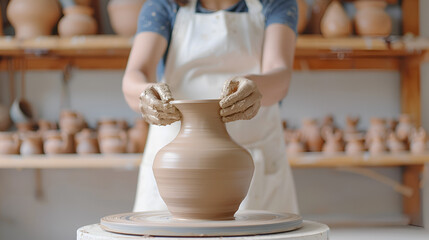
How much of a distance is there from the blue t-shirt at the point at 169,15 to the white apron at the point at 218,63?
29 millimetres

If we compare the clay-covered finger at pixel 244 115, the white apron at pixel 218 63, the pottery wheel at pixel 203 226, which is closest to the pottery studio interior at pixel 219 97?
the white apron at pixel 218 63

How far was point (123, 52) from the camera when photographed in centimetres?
305

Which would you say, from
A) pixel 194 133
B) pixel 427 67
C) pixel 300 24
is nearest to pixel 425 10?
pixel 427 67

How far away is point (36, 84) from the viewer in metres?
3.41

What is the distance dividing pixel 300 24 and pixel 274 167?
1372 mm

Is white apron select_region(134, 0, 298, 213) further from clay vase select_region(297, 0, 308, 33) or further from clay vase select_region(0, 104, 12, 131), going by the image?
clay vase select_region(0, 104, 12, 131)

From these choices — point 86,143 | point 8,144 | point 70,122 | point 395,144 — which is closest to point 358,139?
point 395,144

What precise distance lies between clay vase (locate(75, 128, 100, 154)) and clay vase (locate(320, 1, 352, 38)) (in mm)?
1347

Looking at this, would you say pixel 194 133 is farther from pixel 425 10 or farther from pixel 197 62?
pixel 425 10

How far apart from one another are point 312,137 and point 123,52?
1122 millimetres

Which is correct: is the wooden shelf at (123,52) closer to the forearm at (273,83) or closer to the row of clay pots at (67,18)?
the row of clay pots at (67,18)

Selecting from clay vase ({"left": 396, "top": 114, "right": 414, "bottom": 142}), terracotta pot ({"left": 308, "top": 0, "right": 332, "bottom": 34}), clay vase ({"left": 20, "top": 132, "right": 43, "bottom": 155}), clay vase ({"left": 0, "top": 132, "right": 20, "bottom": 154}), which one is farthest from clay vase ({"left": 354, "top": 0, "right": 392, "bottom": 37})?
clay vase ({"left": 0, "top": 132, "right": 20, "bottom": 154})

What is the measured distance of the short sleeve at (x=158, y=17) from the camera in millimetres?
1836

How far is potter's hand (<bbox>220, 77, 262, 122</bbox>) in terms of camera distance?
1.20m
